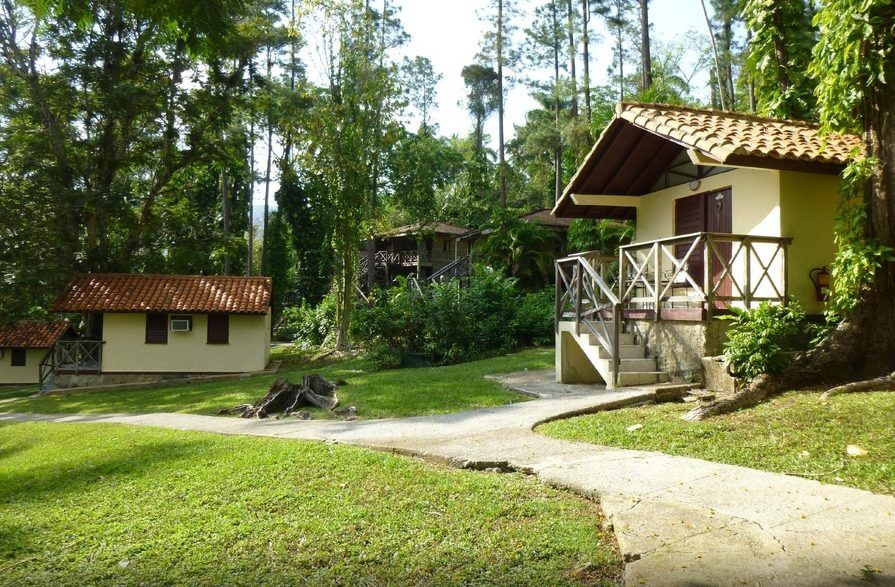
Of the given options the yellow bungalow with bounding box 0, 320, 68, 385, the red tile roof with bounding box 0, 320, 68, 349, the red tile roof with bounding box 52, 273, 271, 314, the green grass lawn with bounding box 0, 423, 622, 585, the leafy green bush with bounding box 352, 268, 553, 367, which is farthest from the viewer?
the yellow bungalow with bounding box 0, 320, 68, 385

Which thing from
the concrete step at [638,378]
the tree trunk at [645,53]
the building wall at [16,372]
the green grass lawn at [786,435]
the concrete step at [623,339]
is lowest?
the building wall at [16,372]

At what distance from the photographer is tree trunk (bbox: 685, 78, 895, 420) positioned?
26.2ft

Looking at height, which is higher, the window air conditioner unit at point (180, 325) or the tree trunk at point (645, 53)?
the tree trunk at point (645, 53)

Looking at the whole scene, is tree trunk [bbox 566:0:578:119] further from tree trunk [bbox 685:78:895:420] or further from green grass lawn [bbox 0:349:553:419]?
tree trunk [bbox 685:78:895:420]

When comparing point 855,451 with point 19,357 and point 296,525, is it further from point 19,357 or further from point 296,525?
point 19,357

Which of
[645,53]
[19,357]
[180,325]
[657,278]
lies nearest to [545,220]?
[645,53]

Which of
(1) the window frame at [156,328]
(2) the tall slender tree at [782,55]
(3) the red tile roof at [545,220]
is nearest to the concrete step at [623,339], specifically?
(2) the tall slender tree at [782,55]

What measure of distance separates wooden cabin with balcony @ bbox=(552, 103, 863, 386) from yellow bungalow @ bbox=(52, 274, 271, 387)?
13.3 metres

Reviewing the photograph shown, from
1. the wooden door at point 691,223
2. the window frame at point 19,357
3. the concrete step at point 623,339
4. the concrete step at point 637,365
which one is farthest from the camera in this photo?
the window frame at point 19,357

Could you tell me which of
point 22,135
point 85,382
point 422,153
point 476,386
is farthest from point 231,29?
point 422,153

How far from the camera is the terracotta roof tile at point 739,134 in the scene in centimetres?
941

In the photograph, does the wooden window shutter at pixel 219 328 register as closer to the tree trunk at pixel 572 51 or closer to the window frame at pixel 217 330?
the window frame at pixel 217 330

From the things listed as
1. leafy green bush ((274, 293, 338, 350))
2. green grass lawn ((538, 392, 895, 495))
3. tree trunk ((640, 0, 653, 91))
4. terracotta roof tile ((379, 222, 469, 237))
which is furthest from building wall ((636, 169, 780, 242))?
terracotta roof tile ((379, 222, 469, 237))

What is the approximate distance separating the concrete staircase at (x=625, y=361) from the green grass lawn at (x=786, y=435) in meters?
2.01
